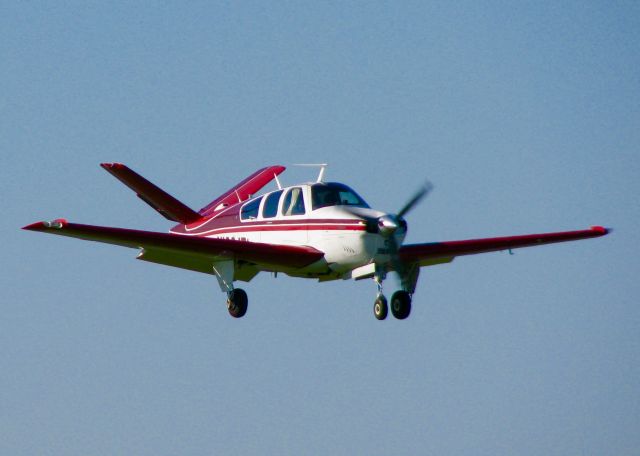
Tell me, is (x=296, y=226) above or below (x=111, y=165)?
below

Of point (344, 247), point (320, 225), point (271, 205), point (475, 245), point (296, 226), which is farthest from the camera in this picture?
point (475, 245)

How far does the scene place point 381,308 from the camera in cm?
3528

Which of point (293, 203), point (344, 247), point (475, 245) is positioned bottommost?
point (344, 247)

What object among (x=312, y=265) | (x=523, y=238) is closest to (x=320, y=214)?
(x=312, y=265)

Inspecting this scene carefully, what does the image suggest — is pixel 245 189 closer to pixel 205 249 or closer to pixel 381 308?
pixel 205 249

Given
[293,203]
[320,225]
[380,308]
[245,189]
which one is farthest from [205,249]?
[245,189]

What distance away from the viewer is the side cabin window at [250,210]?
1471 inches

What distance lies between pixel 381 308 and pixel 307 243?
259cm

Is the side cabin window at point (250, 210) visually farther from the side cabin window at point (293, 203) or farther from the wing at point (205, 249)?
the wing at point (205, 249)

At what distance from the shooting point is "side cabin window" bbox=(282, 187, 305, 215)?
3609 cm

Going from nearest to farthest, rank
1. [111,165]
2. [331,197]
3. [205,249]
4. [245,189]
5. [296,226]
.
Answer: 1. [205,249]
2. [331,197]
3. [296,226]
4. [111,165]
5. [245,189]

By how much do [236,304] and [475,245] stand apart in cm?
701

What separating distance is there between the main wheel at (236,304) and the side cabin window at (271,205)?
2285 millimetres

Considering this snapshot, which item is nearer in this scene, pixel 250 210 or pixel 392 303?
pixel 392 303
